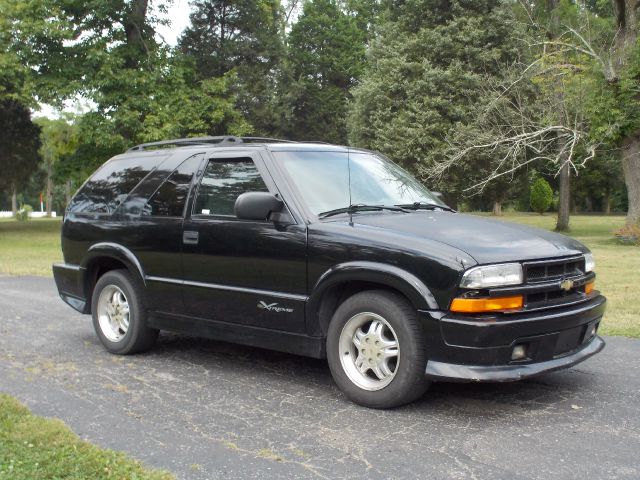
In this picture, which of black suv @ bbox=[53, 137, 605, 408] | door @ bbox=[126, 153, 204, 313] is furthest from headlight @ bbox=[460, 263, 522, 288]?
door @ bbox=[126, 153, 204, 313]

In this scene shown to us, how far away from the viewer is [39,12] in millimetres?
26641

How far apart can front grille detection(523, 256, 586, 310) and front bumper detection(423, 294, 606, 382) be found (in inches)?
3.0

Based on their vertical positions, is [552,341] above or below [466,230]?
below

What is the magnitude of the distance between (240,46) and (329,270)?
36.7 meters

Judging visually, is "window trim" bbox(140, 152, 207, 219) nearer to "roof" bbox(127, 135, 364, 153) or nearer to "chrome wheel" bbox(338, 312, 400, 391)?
"roof" bbox(127, 135, 364, 153)

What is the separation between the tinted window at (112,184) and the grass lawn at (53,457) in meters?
2.70

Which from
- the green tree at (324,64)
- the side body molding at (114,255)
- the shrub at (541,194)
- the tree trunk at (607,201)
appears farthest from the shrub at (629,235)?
the tree trunk at (607,201)

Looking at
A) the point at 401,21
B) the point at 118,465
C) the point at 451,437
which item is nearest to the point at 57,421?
the point at 118,465

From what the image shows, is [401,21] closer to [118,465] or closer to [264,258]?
[264,258]

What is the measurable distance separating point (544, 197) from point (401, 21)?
2920cm

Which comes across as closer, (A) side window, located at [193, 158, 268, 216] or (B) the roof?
(A) side window, located at [193, 158, 268, 216]

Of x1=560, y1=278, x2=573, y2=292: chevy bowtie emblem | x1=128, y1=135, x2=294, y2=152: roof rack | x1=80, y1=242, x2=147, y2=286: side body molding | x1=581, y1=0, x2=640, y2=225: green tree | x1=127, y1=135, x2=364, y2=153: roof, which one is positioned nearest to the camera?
x1=560, y1=278, x2=573, y2=292: chevy bowtie emblem

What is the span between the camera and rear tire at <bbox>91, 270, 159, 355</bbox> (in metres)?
6.25

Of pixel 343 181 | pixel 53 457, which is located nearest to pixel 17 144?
pixel 343 181
